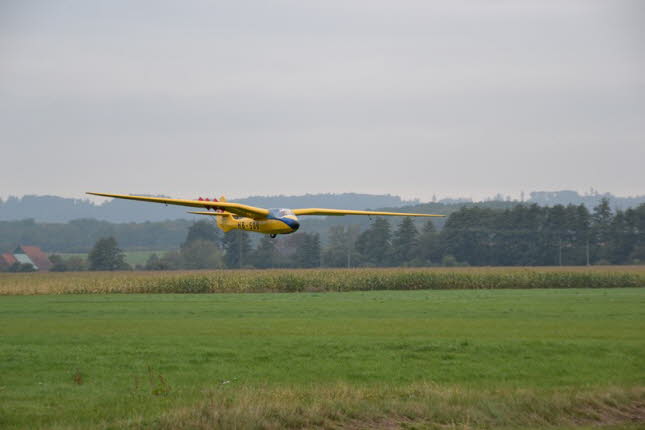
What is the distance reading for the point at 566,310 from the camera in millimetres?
40812

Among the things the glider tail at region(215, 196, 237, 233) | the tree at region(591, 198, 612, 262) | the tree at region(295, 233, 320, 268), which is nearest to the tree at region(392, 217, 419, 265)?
the tree at region(295, 233, 320, 268)

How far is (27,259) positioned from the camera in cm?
12838

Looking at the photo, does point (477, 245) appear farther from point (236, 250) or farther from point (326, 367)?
point (326, 367)

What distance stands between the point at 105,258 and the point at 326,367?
Answer: 9118 cm

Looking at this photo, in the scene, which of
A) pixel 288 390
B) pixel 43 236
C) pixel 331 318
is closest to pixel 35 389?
pixel 288 390

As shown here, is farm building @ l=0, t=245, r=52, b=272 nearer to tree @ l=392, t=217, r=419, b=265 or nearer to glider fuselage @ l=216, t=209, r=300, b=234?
tree @ l=392, t=217, r=419, b=265

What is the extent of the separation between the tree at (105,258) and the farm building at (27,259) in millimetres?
13345

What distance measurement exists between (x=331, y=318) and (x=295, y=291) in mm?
27885

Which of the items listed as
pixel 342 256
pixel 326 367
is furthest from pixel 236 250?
pixel 326 367

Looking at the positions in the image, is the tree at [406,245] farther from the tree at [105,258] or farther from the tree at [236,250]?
the tree at [105,258]

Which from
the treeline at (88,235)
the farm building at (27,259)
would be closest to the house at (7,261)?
the farm building at (27,259)

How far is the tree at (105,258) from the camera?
362 feet

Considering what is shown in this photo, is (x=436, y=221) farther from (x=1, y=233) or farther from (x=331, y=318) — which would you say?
(x=331, y=318)

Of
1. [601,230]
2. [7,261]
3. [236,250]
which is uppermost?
[601,230]
